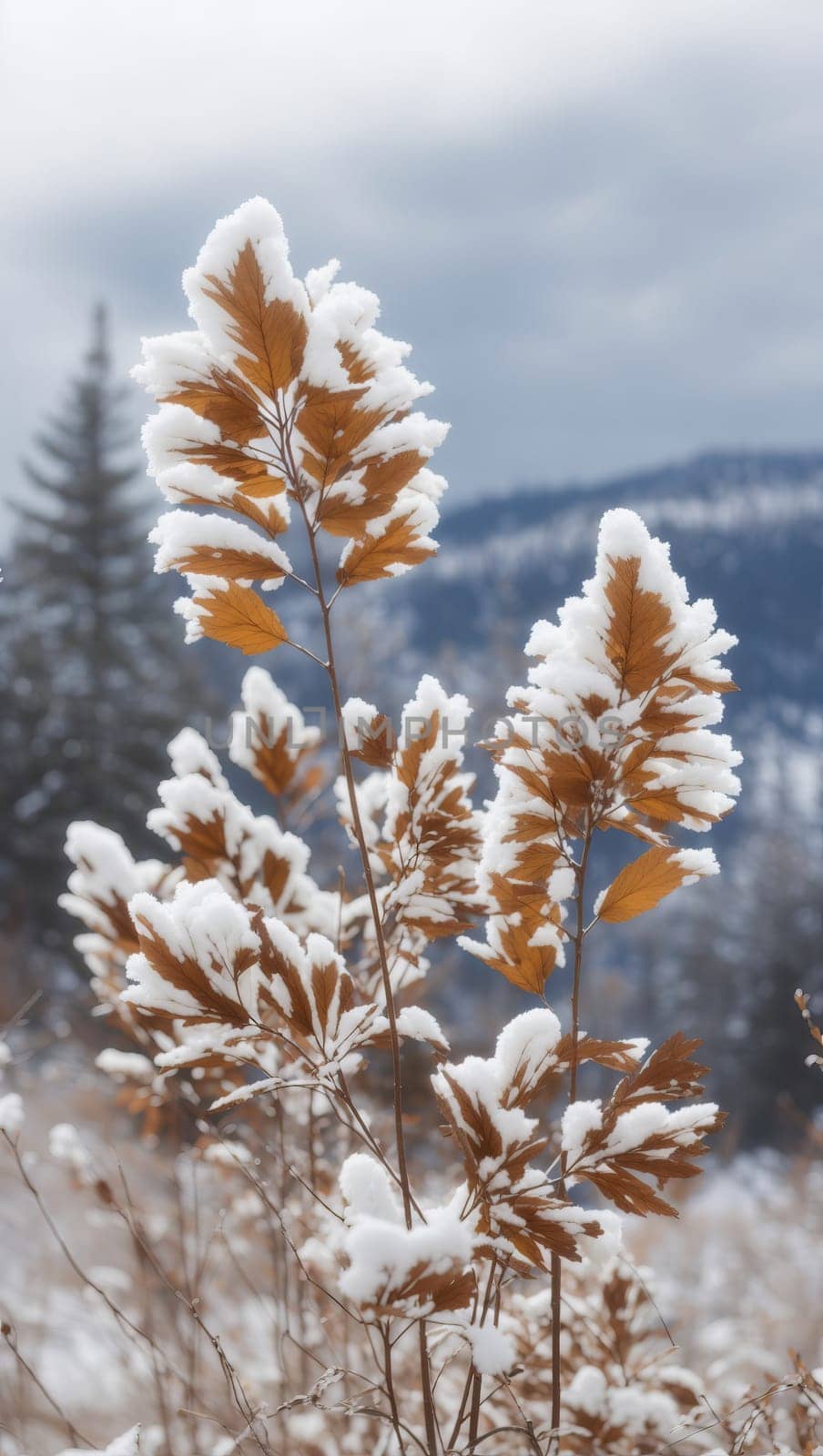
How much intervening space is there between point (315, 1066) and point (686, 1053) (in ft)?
1.21

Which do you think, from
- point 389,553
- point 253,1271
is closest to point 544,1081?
point 389,553

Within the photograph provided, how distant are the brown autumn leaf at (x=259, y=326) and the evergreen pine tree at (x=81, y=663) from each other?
1516 cm

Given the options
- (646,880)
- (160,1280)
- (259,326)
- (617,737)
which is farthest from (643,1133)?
(259,326)

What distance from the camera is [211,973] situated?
3.00 feet

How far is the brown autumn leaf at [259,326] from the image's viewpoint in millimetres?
908

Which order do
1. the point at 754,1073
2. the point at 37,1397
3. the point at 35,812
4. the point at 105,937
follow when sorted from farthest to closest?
1. the point at 754,1073
2. the point at 35,812
3. the point at 37,1397
4. the point at 105,937

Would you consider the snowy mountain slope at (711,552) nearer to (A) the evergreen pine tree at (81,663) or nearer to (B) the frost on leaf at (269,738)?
(A) the evergreen pine tree at (81,663)

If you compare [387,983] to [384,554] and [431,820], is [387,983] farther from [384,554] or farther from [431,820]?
[384,554]

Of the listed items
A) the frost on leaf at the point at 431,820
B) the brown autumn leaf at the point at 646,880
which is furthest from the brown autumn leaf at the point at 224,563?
the brown autumn leaf at the point at 646,880

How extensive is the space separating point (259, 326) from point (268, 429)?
3.9 inches

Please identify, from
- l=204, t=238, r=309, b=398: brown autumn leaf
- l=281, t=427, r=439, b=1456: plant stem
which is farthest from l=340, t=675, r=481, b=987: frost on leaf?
l=204, t=238, r=309, b=398: brown autumn leaf

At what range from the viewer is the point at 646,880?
3.23 feet

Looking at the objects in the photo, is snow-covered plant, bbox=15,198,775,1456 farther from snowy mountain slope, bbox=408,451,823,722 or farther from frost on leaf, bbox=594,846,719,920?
snowy mountain slope, bbox=408,451,823,722

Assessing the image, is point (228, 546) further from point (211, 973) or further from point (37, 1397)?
point (37, 1397)
